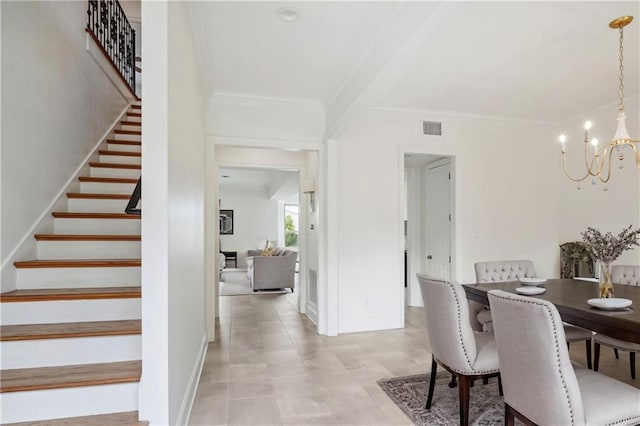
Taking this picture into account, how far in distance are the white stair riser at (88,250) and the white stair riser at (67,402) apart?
3.85 feet

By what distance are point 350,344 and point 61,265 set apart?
2855mm

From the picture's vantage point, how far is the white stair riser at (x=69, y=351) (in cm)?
197

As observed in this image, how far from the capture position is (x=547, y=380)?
162 centimetres

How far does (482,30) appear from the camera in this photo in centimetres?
270

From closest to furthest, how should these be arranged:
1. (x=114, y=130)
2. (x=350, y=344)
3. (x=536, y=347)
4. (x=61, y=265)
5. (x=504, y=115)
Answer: (x=536, y=347) → (x=61, y=265) → (x=350, y=344) → (x=114, y=130) → (x=504, y=115)

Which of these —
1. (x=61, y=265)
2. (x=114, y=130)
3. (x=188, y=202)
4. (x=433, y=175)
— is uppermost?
(x=114, y=130)

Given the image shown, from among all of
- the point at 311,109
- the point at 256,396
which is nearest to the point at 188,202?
the point at 256,396

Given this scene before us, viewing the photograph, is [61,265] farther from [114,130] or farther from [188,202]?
[114,130]

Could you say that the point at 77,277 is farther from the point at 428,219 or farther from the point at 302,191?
the point at 428,219

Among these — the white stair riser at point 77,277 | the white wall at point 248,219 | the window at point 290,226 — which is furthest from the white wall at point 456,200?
the window at point 290,226

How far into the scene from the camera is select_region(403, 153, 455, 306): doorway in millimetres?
5070

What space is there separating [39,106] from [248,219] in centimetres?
995

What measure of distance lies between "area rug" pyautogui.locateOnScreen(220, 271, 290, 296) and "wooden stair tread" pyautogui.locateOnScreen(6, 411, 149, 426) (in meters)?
5.06

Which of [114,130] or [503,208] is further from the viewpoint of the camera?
[503,208]
